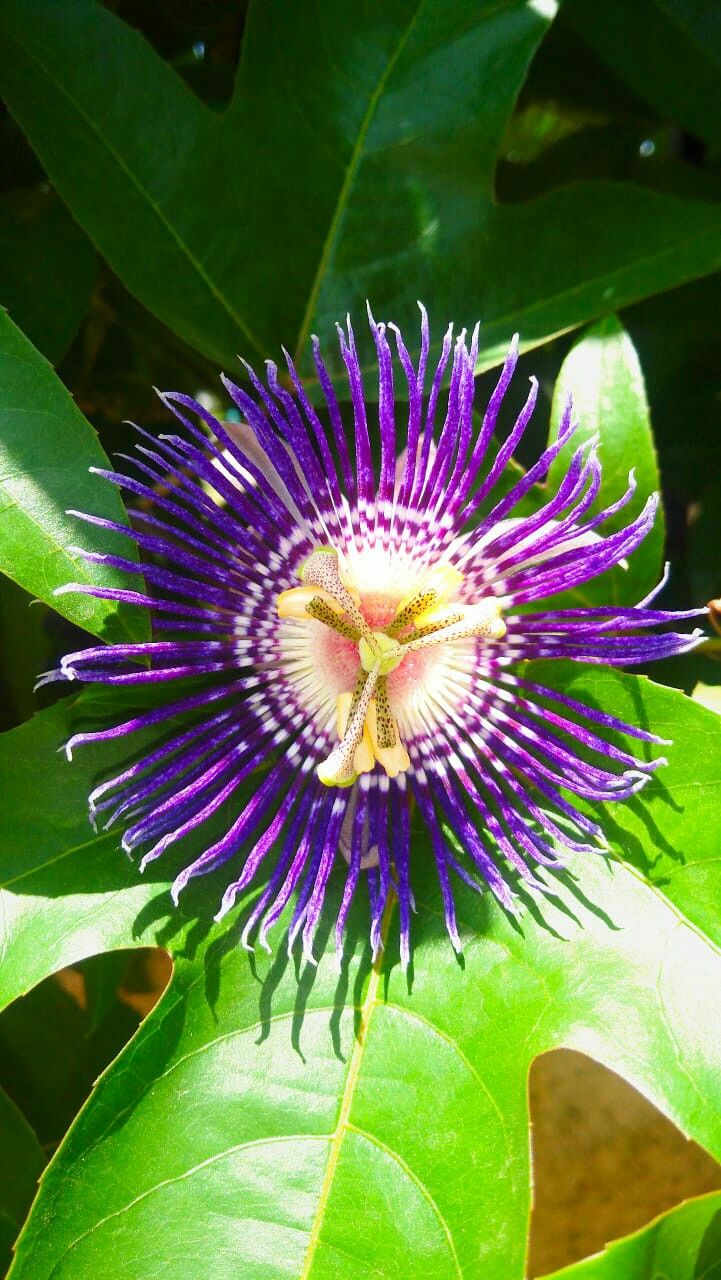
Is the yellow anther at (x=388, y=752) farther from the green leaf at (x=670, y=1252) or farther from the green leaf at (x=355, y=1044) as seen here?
the green leaf at (x=670, y=1252)

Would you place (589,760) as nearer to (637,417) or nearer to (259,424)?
(637,417)

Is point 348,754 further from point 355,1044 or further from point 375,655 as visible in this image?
point 355,1044

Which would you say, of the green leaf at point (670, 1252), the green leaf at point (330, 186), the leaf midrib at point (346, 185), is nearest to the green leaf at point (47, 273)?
the green leaf at point (330, 186)

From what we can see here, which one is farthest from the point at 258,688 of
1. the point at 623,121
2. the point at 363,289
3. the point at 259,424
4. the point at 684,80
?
the point at 623,121

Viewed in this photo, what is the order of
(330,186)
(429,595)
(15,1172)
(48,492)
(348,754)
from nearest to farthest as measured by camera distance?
(48,492) < (348,754) < (429,595) < (330,186) < (15,1172)

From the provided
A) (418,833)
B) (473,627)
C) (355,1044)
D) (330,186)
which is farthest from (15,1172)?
(330,186)
